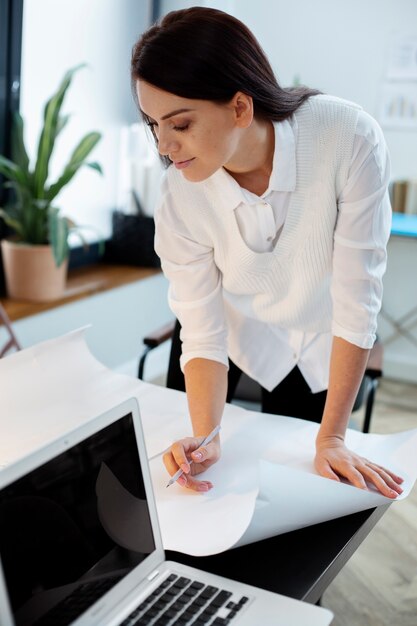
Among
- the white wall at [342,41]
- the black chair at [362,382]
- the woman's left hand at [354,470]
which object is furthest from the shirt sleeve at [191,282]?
the white wall at [342,41]

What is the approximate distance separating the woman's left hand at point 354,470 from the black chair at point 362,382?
82 centimetres

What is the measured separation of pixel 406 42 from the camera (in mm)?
4059

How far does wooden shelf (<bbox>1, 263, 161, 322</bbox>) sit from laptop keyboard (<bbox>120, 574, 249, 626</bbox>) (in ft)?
7.14

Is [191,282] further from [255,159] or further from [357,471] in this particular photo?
[357,471]

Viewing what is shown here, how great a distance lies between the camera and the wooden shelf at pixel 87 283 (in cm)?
313

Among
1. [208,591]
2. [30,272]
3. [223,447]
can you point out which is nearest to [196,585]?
[208,591]

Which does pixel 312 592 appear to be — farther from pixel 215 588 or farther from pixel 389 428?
pixel 389 428

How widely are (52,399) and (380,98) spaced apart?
10.2ft

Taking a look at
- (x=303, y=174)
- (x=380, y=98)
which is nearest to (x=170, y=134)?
(x=303, y=174)

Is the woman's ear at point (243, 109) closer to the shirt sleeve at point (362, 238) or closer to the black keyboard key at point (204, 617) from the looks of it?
the shirt sleeve at point (362, 238)

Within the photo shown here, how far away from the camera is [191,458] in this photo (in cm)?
132

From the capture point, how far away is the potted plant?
306 centimetres

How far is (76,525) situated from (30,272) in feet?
7.76

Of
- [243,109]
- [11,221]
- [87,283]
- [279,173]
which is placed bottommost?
[87,283]
